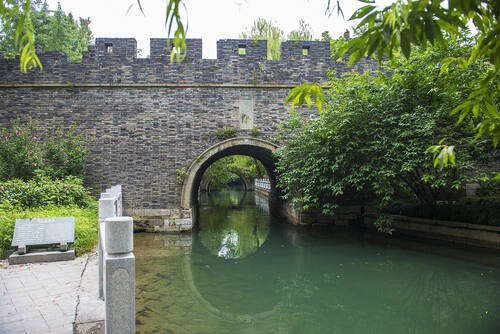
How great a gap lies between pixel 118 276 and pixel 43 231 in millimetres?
3631

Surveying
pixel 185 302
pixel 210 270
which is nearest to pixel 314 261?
pixel 210 270

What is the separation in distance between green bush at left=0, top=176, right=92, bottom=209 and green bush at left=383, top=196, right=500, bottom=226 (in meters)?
6.91

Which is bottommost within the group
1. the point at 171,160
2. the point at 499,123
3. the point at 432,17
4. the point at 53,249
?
the point at 53,249

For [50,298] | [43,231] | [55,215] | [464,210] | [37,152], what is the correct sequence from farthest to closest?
[37,152] < [464,210] < [55,215] < [43,231] < [50,298]

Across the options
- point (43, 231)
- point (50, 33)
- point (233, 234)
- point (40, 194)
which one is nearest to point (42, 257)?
point (43, 231)

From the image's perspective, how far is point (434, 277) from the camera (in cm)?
532

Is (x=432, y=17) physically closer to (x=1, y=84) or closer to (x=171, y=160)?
(x=171, y=160)

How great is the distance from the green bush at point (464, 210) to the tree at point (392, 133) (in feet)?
0.88

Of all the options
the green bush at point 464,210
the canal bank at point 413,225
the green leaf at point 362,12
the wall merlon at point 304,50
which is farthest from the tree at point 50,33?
the green leaf at point 362,12

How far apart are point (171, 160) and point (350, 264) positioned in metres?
5.36

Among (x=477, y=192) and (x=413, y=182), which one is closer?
(x=413, y=182)

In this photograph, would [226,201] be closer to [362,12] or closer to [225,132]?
[225,132]

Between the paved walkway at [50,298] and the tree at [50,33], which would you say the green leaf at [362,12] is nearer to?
the paved walkway at [50,298]

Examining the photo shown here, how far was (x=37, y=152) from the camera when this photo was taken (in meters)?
8.38
